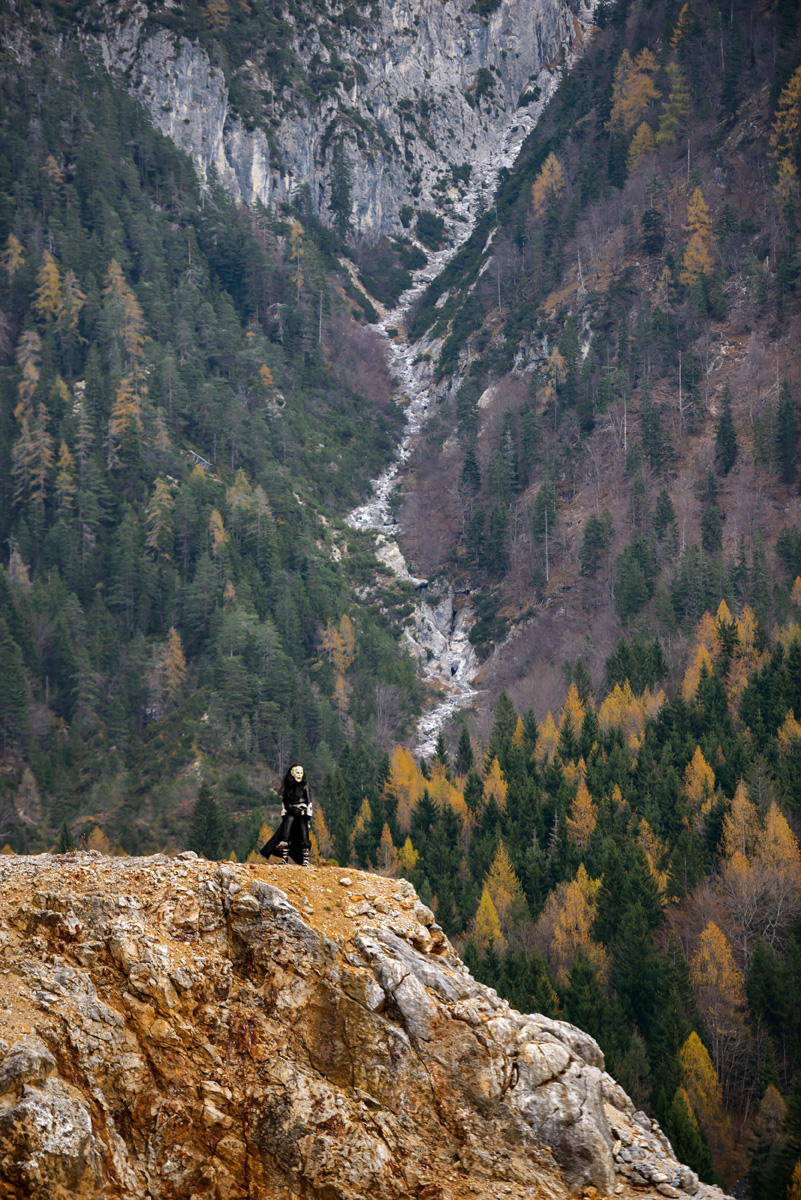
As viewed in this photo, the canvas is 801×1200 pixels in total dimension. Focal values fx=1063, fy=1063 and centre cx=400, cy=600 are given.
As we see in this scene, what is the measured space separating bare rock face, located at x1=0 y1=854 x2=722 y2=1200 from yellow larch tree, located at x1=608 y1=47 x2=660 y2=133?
164893 mm

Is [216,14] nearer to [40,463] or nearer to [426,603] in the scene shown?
[40,463]

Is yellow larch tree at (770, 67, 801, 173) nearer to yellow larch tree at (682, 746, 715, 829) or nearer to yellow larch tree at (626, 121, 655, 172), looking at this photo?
yellow larch tree at (626, 121, 655, 172)

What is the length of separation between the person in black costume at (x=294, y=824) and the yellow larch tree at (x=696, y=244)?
13254 centimetres

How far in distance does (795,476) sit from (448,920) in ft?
248

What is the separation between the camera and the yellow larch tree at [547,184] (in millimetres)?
168250

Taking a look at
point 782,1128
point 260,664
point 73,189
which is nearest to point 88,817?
point 260,664

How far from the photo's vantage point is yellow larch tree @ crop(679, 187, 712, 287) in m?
140

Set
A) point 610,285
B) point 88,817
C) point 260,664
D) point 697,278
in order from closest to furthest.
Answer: point 88,817 → point 260,664 → point 697,278 → point 610,285

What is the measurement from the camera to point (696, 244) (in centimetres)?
14050

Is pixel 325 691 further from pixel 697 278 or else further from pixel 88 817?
pixel 697 278

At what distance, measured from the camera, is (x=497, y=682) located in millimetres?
117125

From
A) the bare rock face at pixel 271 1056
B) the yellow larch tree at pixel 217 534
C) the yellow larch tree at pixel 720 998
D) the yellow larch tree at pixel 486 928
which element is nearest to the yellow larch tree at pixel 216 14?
the yellow larch tree at pixel 217 534

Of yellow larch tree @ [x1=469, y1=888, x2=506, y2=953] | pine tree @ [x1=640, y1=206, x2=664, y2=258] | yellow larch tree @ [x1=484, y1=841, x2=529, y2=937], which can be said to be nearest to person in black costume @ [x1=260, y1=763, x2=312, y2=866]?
yellow larch tree @ [x1=469, y1=888, x2=506, y2=953]

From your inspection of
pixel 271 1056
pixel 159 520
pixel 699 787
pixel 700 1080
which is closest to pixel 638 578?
pixel 699 787
